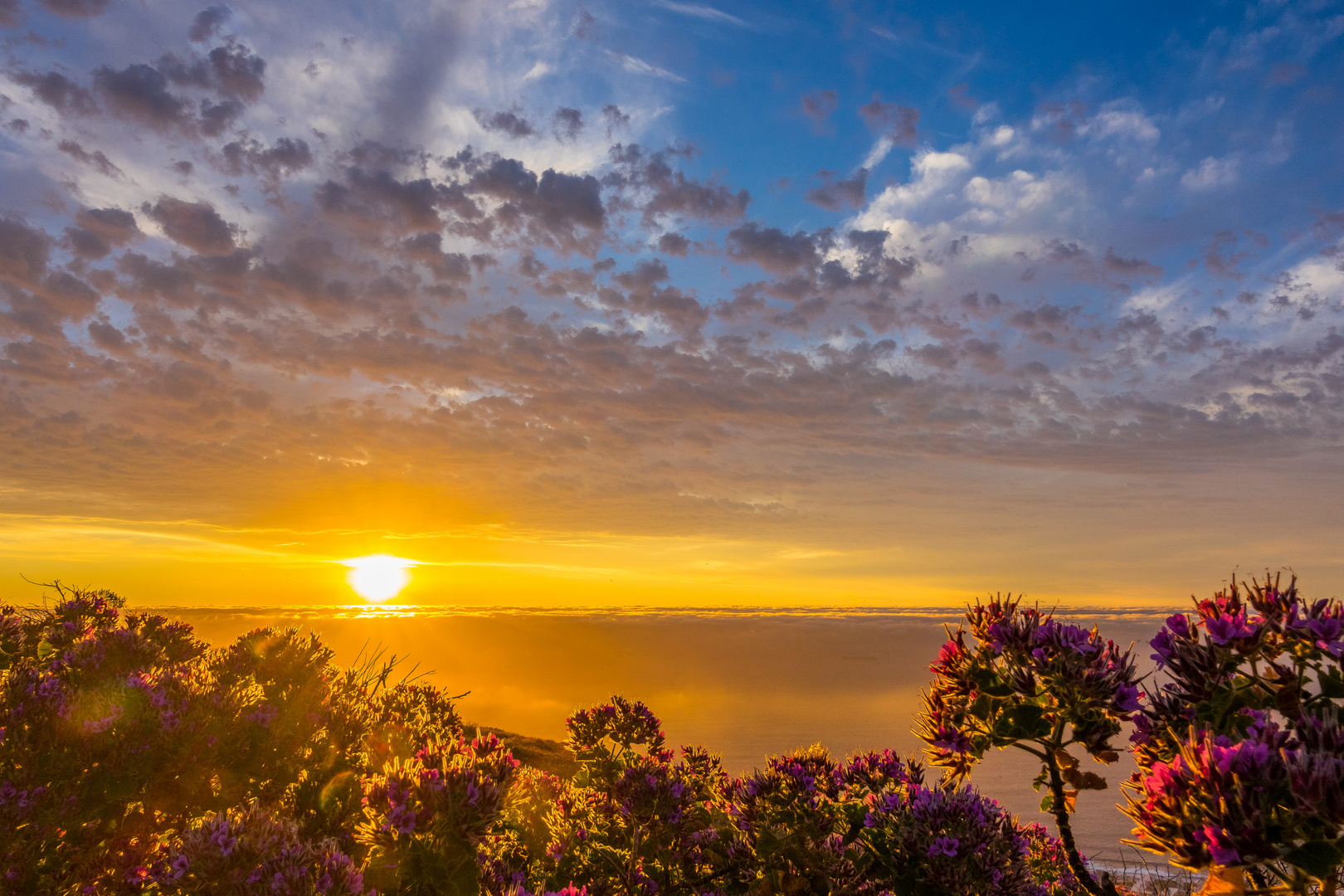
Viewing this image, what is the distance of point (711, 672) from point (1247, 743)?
830 inches

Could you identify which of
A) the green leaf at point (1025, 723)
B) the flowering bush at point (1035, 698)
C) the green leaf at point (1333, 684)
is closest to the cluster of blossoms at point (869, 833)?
the flowering bush at point (1035, 698)

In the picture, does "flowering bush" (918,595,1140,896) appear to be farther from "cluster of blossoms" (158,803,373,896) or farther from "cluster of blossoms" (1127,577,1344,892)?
"cluster of blossoms" (158,803,373,896)

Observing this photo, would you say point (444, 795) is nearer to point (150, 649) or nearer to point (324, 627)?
point (150, 649)

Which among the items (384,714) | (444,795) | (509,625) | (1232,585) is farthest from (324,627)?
(1232,585)

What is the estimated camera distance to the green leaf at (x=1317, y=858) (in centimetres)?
187

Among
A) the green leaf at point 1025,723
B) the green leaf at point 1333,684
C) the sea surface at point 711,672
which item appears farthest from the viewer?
the sea surface at point 711,672

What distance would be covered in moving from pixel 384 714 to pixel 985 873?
16.4 ft

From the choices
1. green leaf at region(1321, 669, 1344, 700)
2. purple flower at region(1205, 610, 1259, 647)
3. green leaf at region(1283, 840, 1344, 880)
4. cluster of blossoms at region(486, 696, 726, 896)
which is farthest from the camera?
cluster of blossoms at region(486, 696, 726, 896)

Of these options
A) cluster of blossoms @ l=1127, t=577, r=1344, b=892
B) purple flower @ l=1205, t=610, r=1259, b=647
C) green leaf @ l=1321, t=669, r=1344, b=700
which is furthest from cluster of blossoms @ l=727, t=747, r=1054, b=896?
green leaf @ l=1321, t=669, r=1344, b=700

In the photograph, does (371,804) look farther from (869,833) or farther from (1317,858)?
(1317,858)

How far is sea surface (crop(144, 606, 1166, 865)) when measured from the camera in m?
13.5

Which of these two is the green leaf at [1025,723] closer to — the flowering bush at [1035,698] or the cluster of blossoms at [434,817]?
the flowering bush at [1035,698]

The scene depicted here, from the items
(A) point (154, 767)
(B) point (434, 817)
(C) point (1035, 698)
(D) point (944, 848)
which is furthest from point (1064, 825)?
(A) point (154, 767)

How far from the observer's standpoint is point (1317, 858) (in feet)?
6.18
